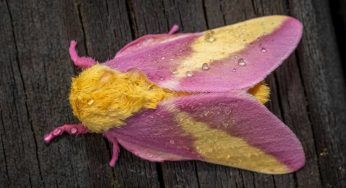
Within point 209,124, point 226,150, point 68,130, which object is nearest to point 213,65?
point 209,124

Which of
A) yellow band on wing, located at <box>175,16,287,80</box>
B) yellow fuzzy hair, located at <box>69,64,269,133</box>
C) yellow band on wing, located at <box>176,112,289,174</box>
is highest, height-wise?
yellow band on wing, located at <box>175,16,287,80</box>

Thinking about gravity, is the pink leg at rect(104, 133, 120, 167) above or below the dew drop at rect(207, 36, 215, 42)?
below

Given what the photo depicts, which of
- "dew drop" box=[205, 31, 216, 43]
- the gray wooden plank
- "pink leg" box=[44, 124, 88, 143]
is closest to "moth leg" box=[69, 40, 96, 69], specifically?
"pink leg" box=[44, 124, 88, 143]

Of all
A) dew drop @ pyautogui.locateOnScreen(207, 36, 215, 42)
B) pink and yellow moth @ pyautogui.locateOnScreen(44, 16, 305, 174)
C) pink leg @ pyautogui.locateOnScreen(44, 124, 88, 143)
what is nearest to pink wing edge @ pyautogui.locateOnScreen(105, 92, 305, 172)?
pink and yellow moth @ pyautogui.locateOnScreen(44, 16, 305, 174)

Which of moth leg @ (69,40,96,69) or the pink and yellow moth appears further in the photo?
moth leg @ (69,40,96,69)

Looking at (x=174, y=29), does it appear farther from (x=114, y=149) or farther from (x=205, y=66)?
(x=114, y=149)

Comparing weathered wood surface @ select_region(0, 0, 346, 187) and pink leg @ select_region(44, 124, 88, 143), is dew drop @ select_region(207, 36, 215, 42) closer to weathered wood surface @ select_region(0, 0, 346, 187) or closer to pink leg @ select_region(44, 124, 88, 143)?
weathered wood surface @ select_region(0, 0, 346, 187)

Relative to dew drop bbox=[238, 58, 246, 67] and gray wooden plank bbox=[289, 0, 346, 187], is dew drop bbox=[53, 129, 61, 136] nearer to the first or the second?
dew drop bbox=[238, 58, 246, 67]
